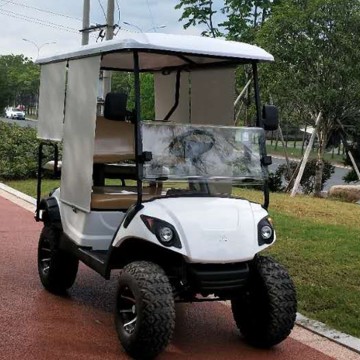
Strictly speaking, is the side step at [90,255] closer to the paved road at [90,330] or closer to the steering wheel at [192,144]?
the paved road at [90,330]

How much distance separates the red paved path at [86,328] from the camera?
14.2 ft

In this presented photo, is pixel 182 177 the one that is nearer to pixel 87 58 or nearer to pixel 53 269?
pixel 87 58

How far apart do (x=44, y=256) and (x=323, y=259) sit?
3.03 m

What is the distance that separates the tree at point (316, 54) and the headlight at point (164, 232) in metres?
11.6

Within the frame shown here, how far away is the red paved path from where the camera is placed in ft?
14.2

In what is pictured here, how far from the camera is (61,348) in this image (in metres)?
4.35

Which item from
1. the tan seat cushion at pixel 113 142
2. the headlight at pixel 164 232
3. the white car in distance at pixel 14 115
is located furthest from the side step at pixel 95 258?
the white car in distance at pixel 14 115

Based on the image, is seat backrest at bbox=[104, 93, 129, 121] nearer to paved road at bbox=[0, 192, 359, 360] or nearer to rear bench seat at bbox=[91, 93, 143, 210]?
rear bench seat at bbox=[91, 93, 143, 210]

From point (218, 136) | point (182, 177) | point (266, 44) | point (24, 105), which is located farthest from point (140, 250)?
point (24, 105)

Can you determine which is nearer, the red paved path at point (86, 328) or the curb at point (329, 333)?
the red paved path at point (86, 328)

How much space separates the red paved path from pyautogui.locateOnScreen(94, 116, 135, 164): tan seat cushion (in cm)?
126

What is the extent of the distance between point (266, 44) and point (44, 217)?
35.8 feet

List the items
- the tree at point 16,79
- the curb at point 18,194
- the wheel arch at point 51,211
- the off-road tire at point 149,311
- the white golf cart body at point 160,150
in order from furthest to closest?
the tree at point 16,79
the curb at point 18,194
the wheel arch at point 51,211
the white golf cart body at point 160,150
the off-road tire at point 149,311

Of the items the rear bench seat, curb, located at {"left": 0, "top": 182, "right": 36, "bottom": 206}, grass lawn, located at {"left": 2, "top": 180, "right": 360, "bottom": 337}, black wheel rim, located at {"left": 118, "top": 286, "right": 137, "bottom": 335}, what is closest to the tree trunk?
A: grass lawn, located at {"left": 2, "top": 180, "right": 360, "bottom": 337}
